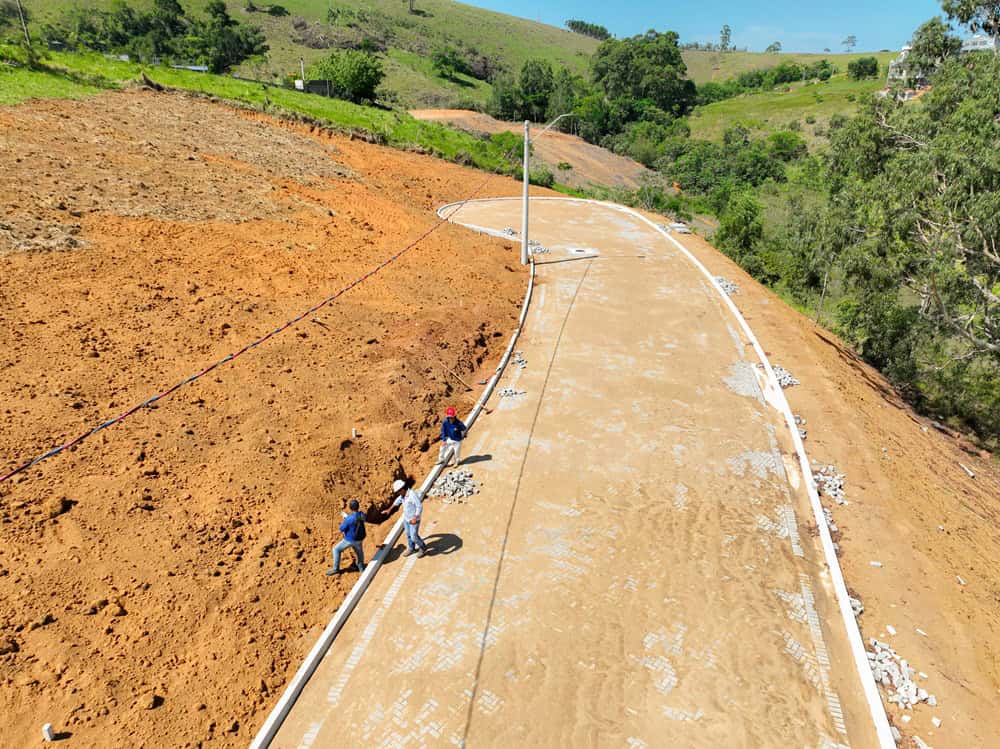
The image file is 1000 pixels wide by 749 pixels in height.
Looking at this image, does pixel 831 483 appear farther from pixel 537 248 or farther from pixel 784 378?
pixel 537 248

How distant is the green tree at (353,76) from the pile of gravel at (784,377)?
41856 mm

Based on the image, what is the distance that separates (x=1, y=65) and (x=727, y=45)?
199 m

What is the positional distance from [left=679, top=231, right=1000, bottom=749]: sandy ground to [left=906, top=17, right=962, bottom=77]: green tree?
1764cm

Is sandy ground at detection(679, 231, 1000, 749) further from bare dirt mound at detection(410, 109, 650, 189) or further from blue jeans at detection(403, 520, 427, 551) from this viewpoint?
bare dirt mound at detection(410, 109, 650, 189)

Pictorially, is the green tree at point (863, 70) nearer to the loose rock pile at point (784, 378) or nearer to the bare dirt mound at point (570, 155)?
the bare dirt mound at point (570, 155)

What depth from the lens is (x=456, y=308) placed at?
16.9 m

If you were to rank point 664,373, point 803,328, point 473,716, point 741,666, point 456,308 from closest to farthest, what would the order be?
point 473,716
point 741,666
point 664,373
point 456,308
point 803,328

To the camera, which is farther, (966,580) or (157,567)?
(966,580)

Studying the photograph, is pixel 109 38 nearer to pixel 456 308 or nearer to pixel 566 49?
pixel 456 308

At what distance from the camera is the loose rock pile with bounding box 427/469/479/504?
33.0 ft

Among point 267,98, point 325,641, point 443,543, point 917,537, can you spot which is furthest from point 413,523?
point 267,98

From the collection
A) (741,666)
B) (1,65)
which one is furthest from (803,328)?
(1,65)

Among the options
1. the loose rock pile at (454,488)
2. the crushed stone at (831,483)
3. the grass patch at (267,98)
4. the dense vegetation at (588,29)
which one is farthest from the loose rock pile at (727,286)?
the dense vegetation at (588,29)

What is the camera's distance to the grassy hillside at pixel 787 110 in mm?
74062
